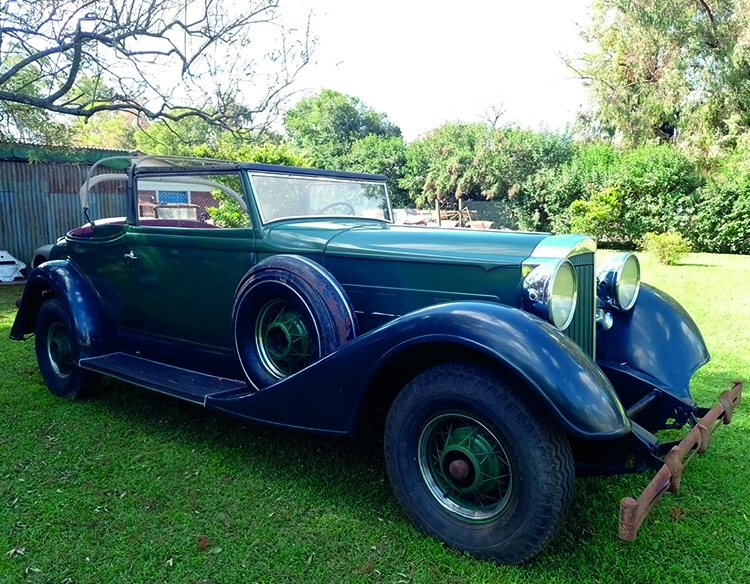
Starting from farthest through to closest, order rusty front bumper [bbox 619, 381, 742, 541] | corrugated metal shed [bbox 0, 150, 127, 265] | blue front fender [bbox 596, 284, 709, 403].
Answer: corrugated metal shed [bbox 0, 150, 127, 265], blue front fender [bbox 596, 284, 709, 403], rusty front bumper [bbox 619, 381, 742, 541]

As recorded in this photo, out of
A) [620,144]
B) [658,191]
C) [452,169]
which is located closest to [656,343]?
[658,191]

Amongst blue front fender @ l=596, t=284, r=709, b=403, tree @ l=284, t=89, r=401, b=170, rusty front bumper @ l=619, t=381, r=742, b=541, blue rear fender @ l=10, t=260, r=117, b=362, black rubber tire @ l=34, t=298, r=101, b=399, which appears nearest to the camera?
rusty front bumper @ l=619, t=381, r=742, b=541

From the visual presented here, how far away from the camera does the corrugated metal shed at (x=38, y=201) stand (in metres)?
10.4

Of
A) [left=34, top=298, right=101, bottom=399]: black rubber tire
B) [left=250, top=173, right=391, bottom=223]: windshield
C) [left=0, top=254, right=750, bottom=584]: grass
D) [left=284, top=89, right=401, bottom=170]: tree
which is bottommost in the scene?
[left=0, top=254, right=750, bottom=584]: grass

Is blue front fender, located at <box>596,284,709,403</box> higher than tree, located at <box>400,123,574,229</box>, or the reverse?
tree, located at <box>400,123,574,229</box>

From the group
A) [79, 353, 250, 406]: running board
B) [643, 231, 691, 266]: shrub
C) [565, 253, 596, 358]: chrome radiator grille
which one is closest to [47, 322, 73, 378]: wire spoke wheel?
[79, 353, 250, 406]: running board

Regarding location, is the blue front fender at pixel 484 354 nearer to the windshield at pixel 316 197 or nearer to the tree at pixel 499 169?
the windshield at pixel 316 197

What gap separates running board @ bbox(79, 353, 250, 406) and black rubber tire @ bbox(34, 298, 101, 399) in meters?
0.36

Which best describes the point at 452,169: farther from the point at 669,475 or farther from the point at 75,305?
the point at 669,475

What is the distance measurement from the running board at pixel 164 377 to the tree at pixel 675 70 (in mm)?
14876

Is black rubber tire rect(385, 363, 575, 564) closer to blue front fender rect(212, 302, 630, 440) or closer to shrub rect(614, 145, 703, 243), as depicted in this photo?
blue front fender rect(212, 302, 630, 440)

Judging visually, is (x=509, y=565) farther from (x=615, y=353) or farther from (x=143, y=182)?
(x=143, y=182)

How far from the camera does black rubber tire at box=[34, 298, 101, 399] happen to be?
14.3 ft

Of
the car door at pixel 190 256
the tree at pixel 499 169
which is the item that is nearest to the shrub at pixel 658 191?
the tree at pixel 499 169
